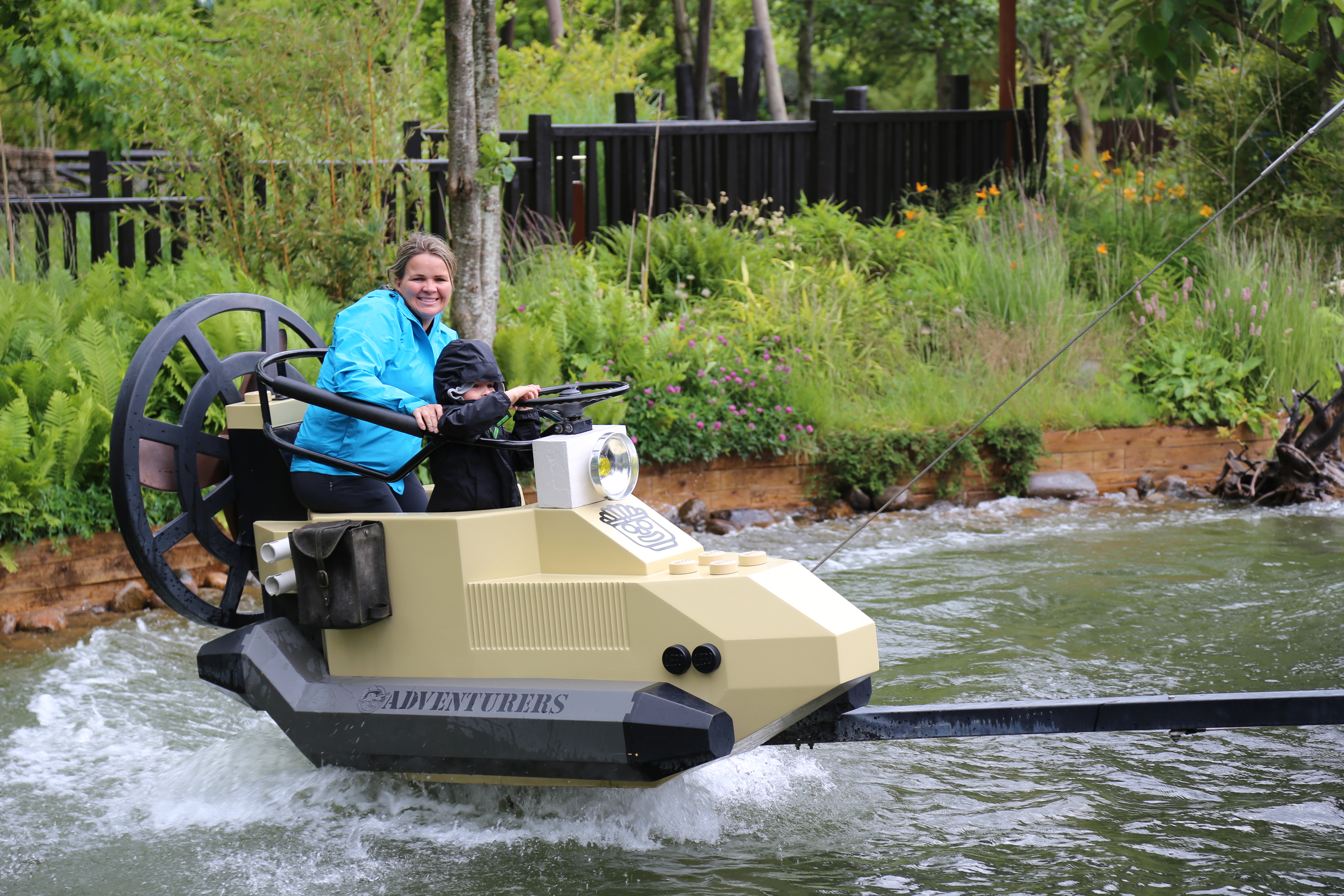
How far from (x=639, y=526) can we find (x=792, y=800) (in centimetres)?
106

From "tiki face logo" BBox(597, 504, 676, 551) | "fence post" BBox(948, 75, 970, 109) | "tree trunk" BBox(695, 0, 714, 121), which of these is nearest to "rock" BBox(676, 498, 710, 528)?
"tiki face logo" BBox(597, 504, 676, 551)

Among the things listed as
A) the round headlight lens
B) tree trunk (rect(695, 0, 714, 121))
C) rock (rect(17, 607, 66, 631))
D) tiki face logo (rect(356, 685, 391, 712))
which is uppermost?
tree trunk (rect(695, 0, 714, 121))

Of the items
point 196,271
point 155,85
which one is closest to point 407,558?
point 196,271

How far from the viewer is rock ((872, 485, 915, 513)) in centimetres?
797

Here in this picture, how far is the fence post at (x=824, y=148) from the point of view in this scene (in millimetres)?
11242

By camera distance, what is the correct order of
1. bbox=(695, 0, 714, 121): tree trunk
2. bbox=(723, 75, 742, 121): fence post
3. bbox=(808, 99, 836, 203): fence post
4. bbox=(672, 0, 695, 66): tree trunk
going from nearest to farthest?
bbox=(808, 99, 836, 203): fence post < bbox=(723, 75, 742, 121): fence post < bbox=(695, 0, 714, 121): tree trunk < bbox=(672, 0, 695, 66): tree trunk

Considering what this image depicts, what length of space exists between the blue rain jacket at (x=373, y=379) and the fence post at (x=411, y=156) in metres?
4.24

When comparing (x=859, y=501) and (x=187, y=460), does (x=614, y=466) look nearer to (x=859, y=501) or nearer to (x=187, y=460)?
(x=187, y=460)

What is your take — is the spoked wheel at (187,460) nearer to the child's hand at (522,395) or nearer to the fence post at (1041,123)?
the child's hand at (522,395)

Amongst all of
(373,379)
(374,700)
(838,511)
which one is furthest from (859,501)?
(374,700)

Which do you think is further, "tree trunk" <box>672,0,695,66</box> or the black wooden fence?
"tree trunk" <box>672,0,695,66</box>

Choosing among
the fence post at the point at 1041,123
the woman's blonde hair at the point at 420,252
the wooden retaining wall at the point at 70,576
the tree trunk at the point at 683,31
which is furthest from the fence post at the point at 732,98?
the woman's blonde hair at the point at 420,252

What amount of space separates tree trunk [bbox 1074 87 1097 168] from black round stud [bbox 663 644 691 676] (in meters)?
10.2

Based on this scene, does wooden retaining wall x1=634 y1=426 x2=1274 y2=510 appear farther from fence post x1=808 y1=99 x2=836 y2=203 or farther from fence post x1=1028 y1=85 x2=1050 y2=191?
fence post x1=1028 y1=85 x2=1050 y2=191
